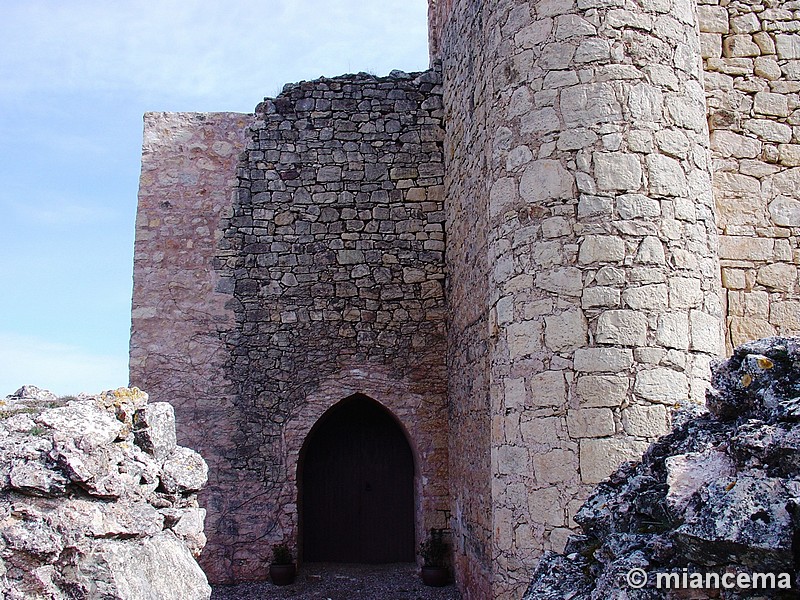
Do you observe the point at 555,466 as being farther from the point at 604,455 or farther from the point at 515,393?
the point at 515,393

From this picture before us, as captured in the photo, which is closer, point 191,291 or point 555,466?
point 555,466

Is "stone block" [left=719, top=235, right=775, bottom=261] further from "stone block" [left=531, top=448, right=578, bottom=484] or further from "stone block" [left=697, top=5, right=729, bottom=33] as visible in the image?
"stone block" [left=531, top=448, right=578, bottom=484]

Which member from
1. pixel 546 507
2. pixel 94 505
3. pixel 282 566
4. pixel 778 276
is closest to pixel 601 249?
pixel 546 507

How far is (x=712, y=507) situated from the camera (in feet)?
7.21

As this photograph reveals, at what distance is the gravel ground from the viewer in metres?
7.92

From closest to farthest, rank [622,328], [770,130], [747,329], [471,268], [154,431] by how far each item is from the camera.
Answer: [154,431]
[622,328]
[747,329]
[770,130]
[471,268]

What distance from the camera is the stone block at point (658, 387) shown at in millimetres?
4832

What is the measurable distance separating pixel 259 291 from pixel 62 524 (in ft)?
19.6

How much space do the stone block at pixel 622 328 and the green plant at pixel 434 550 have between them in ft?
13.8

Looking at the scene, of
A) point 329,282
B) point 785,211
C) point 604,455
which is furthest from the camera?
point 329,282

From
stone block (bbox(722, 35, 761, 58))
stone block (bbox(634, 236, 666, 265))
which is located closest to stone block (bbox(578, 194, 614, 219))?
stone block (bbox(634, 236, 666, 265))

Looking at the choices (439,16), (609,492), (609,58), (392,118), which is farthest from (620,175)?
(439,16)

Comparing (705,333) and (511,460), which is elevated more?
(705,333)

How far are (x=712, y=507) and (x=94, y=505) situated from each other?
233 centimetres
